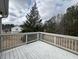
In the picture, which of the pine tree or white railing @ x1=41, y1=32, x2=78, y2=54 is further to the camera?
the pine tree

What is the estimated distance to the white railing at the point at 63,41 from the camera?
4.01 metres

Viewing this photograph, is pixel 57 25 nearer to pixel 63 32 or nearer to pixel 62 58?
pixel 63 32

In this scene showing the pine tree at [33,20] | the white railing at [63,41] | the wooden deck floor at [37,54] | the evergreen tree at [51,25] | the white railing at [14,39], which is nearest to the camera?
the wooden deck floor at [37,54]

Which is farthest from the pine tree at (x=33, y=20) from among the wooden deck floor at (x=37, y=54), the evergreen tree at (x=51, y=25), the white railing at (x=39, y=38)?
A: the wooden deck floor at (x=37, y=54)

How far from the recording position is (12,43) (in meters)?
4.88

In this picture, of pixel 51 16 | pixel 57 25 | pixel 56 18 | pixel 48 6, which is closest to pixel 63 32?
pixel 57 25

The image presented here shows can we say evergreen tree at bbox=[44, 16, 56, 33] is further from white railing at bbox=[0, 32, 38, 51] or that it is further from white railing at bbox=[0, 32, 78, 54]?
white railing at bbox=[0, 32, 38, 51]

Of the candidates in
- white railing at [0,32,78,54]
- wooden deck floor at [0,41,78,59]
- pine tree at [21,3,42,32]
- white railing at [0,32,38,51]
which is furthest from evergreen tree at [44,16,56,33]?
wooden deck floor at [0,41,78,59]

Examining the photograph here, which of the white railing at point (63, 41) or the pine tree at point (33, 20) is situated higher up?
the pine tree at point (33, 20)

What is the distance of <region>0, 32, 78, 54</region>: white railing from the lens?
4.06m

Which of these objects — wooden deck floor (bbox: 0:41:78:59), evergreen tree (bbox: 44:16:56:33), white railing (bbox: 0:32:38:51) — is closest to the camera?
wooden deck floor (bbox: 0:41:78:59)

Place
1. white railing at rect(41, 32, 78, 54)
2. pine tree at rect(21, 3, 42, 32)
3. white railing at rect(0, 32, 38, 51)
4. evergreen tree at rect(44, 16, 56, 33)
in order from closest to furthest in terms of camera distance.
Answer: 1. white railing at rect(41, 32, 78, 54)
2. white railing at rect(0, 32, 38, 51)
3. evergreen tree at rect(44, 16, 56, 33)
4. pine tree at rect(21, 3, 42, 32)

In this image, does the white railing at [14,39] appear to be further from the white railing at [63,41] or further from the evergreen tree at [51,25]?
the evergreen tree at [51,25]

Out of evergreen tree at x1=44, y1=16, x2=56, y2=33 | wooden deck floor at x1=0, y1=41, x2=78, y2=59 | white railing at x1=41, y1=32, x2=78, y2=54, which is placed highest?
evergreen tree at x1=44, y1=16, x2=56, y2=33
